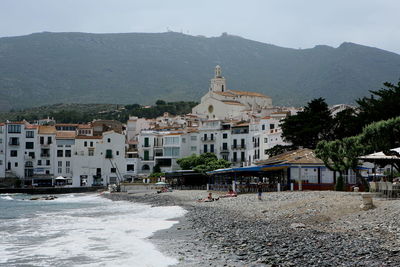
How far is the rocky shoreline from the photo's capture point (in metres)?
12.9

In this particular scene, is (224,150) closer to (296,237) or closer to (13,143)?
(13,143)

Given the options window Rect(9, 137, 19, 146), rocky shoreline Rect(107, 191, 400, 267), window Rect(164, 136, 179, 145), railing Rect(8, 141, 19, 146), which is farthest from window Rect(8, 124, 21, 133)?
rocky shoreline Rect(107, 191, 400, 267)

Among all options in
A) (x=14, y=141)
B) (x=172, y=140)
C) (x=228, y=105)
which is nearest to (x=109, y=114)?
(x=228, y=105)

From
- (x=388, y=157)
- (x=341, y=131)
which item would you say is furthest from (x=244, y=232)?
(x=341, y=131)

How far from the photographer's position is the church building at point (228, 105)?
10675 cm

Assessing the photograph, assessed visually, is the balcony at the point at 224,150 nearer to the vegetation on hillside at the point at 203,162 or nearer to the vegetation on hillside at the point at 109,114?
the vegetation on hillside at the point at 203,162

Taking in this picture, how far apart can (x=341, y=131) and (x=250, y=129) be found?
28891 mm

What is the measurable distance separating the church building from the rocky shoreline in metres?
76.5

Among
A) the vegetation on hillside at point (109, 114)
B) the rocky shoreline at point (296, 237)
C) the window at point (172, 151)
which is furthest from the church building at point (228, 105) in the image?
the rocky shoreline at point (296, 237)

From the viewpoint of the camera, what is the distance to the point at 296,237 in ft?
52.7

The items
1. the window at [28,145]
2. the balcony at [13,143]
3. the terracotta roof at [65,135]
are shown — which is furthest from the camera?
the terracotta roof at [65,135]

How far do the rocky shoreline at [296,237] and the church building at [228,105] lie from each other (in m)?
76.5

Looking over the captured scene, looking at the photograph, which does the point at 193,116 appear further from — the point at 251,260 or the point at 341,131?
the point at 251,260

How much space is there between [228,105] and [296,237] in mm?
91102
